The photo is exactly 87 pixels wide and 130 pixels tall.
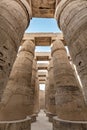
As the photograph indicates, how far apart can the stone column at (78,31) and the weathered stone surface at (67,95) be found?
8.92ft

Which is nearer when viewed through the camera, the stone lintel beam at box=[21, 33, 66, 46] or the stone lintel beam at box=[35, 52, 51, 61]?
the stone lintel beam at box=[21, 33, 66, 46]

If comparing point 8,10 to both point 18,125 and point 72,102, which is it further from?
point 72,102

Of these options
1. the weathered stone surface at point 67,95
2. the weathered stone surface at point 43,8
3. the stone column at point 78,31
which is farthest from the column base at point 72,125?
the weathered stone surface at point 43,8

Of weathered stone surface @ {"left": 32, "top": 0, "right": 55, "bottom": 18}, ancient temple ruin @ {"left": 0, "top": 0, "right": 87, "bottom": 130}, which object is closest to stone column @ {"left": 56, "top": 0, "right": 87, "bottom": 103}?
ancient temple ruin @ {"left": 0, "top": 0, "right": 87, "bottom": 130}

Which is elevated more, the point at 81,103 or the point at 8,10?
the point at 8,10

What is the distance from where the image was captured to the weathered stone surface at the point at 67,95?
5.25 meters


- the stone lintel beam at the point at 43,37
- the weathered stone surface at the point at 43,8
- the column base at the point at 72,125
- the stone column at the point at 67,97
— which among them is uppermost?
the stone lintel beam at the point at 43,37

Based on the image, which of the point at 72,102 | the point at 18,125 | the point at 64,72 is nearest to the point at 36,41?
the point at 64,72

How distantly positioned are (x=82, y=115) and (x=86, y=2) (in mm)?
4090

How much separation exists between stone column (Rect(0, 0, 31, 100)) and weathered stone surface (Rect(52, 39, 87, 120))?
340 cm

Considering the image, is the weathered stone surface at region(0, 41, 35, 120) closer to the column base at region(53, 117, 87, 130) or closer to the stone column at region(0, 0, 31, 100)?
the column base at region(53, 117, 87, 130)

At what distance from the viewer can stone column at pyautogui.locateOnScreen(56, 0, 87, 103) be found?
112 inches

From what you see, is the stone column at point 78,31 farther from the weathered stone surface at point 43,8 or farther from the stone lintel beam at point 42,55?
the stone lintel beam at point 42,55

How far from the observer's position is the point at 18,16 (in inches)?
142
